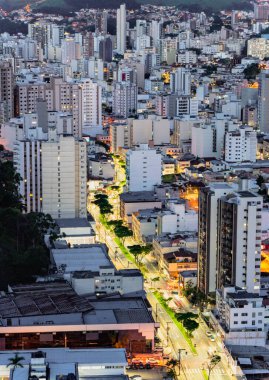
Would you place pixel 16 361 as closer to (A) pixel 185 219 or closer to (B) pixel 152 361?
(B) pixel 152 361

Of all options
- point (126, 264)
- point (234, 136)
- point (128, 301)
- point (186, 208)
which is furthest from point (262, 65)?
point (128, 301)

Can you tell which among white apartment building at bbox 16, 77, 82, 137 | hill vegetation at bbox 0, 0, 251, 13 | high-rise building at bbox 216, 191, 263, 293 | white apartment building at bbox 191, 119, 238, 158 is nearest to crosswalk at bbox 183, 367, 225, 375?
high-rise building at bbox 216, 191, 263, 293

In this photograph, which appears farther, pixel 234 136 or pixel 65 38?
pixel 65 38

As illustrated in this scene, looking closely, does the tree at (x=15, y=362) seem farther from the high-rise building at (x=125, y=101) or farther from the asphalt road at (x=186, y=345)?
the high-rise building at (x=125, y=101)

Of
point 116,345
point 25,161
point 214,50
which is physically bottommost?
point 116,345

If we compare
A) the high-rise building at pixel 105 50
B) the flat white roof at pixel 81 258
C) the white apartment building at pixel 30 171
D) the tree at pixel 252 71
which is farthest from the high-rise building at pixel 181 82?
the flat white roof at pixel 81 258

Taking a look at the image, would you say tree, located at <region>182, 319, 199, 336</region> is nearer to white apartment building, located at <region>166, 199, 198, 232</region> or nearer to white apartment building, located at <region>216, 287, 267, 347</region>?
white apartment building, located at <region>216, 287, 267, 347</region>

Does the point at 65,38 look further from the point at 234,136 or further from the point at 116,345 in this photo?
the point at 116,345
